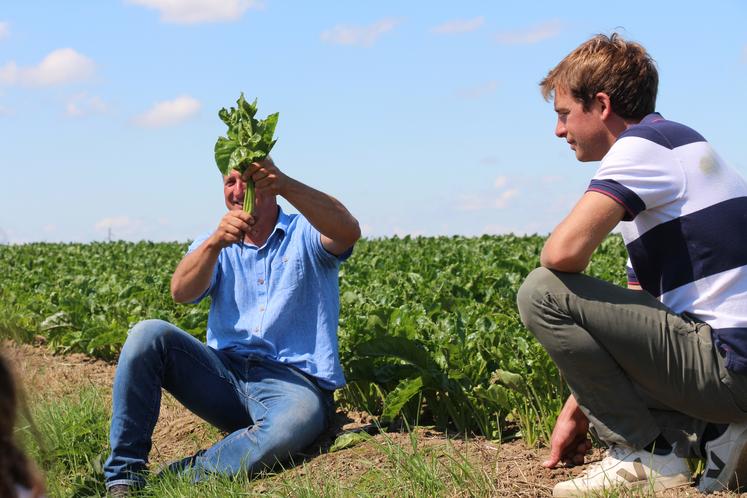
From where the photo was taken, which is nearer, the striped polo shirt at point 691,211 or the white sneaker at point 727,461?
the striped polo shirt at point 691,211

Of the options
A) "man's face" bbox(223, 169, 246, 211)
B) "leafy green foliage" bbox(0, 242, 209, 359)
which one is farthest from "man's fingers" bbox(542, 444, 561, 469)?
"leafy green foliage" bbox(0, 242, 209, 359)

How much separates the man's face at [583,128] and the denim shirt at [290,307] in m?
1.34

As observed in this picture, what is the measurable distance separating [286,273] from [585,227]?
1.74 m

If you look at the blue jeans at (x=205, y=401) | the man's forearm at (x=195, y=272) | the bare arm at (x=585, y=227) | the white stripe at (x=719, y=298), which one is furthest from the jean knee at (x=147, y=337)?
the white stripe at (x=719, y=298)

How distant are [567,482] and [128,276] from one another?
10879 mm

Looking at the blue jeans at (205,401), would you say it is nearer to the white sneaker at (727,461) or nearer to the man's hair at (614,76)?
the white sneaker at (727,461)

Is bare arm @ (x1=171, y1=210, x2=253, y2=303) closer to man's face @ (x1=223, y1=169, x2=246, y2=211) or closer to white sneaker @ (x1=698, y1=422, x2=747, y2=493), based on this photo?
man's face @ (x1=223, y1=169, x2=246, y2=211)

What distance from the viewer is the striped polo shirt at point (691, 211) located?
3.49m

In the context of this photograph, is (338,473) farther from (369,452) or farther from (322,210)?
(322,210)

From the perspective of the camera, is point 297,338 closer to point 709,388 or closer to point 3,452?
point 709,388

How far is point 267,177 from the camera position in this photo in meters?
4.42

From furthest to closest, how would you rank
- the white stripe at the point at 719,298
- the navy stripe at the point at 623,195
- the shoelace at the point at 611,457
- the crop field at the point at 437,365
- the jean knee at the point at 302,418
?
the crop field at the point at 437,365
the jean knee at the point at 302,418
the shoelace at the point at 611,457
the white stripe at the point at 719,298
the navy stripe at the point at 623,195

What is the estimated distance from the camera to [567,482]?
12.4 feet

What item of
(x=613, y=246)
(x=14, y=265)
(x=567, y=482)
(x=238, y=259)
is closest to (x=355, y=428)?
(x=238, y=259)
